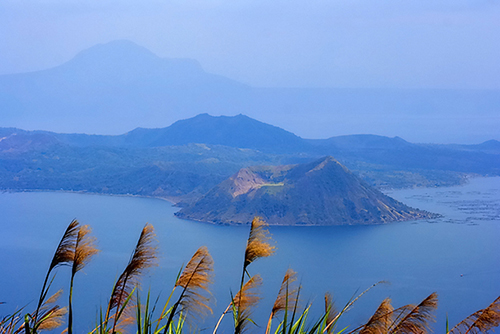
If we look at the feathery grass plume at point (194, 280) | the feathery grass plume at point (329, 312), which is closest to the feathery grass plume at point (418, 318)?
the feathery grass plume at point (329, 312)

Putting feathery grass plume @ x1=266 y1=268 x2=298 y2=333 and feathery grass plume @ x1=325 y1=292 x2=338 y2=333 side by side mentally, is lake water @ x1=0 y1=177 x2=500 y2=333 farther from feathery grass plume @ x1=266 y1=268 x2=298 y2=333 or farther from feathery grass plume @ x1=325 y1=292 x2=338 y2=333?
feathery grass plume @ x1=266 y1=268 x2=298 y2=333

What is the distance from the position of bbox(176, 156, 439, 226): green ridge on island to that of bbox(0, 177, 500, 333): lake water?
2.75 metres

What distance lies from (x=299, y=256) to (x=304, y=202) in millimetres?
18977

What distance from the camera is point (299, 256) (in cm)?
4375

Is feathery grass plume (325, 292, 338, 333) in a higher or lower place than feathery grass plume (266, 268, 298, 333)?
lower

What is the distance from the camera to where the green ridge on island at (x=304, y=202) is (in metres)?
60.5

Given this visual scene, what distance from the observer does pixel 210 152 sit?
122 metres

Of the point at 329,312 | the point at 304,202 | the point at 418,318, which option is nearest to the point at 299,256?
the point at 304,202

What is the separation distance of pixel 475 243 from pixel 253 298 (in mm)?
51582

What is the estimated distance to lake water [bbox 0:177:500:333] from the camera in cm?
3200

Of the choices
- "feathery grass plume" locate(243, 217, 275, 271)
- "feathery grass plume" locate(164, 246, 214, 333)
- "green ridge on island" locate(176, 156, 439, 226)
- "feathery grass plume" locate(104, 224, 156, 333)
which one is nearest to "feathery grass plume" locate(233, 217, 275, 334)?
"feathery grass plume" locate(243, 217, 275, 271)

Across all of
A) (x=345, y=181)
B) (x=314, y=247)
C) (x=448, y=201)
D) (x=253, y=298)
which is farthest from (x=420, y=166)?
(x=253, y=298)

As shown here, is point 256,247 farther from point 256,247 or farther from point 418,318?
point 418,318

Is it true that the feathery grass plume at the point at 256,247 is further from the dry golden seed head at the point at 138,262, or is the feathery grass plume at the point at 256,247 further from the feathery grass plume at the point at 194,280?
the dry golden seed head at the point at 138,262
